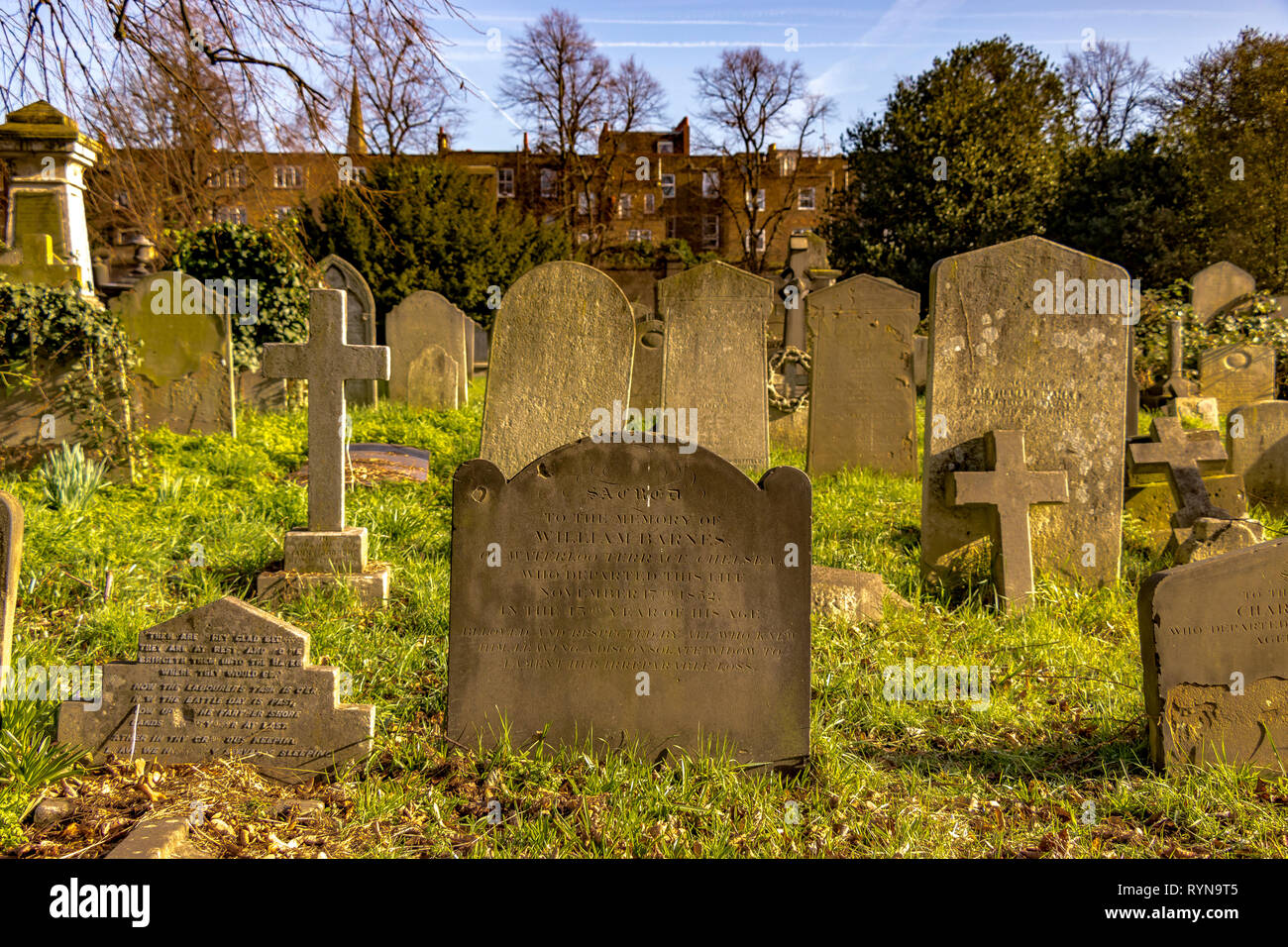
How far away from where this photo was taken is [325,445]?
535 cm

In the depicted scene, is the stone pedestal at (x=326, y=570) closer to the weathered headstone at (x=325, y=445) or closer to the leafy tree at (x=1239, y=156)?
the weathered headstone at (x=325, y=445)

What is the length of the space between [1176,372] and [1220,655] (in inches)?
449

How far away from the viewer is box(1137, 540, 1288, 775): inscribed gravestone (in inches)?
130

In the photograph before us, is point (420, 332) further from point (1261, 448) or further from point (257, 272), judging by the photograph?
point (1261, 448)

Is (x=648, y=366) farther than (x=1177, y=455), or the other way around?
(x=648, y=366)

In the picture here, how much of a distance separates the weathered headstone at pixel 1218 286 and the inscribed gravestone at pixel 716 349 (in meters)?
12.7

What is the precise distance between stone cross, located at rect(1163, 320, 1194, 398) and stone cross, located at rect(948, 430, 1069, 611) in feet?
28.6

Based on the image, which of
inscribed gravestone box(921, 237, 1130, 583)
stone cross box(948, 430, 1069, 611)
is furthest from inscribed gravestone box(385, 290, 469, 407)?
stone cross box(948, 430, 1069, 611)

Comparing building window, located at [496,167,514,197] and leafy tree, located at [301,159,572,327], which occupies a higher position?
building window, located at [496,167,514,197]

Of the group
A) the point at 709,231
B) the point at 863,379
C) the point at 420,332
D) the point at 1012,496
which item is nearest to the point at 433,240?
the point at 420,332

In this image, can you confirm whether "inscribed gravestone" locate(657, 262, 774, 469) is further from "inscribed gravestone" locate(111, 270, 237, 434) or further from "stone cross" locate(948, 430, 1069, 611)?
"inscribed gravestone" locate(111, 270, 237, 434)
